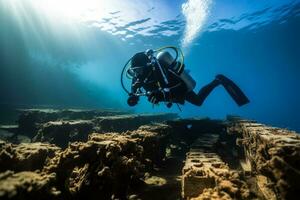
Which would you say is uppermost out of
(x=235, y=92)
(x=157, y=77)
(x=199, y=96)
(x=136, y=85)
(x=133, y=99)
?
(x=235, y=92)

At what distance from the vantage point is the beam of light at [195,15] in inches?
1041

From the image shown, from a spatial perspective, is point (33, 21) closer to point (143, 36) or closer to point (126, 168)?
point (143, 36)

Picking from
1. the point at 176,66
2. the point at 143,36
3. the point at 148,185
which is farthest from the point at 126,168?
the point at 143,36

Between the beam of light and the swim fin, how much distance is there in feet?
63.2

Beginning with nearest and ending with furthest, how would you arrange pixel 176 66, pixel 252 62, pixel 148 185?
pixel 148 185 → pixel 176 66 → pixel 252 62

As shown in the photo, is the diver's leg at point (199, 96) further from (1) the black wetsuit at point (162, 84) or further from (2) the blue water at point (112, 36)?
(2) the blue water at point (112, 36)

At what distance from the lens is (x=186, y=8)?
1077 inches

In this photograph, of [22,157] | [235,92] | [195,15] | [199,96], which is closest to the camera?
[22,157]

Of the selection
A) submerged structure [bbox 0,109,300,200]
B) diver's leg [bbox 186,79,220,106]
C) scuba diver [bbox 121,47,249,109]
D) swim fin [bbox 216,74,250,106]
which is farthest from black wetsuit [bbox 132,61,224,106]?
swim fin [bbox 216,74,250,106]

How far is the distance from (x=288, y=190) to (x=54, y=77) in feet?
116

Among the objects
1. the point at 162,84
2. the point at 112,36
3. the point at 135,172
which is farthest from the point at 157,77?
the point at 112,36

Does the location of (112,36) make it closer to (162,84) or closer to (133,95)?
(133,95)

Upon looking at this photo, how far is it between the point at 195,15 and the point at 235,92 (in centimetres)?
2243

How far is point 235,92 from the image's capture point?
29.5 ft
